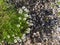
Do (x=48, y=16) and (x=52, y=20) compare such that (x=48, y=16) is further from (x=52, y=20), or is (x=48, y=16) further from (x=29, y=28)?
(x=29, y=28)

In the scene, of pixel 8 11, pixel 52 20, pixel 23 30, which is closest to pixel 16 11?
pixel 8 11

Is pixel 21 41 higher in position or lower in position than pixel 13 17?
lower

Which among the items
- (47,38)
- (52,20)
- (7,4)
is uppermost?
(7,4)

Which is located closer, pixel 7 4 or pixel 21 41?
pixel 21 41

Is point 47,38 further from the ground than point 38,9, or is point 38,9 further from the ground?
point 38,9

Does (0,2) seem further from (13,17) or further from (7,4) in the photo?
(13,17)

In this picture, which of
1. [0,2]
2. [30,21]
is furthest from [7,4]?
[30,21]
